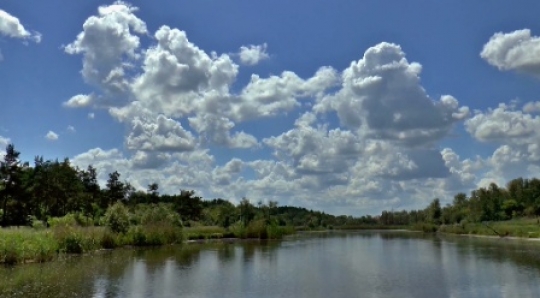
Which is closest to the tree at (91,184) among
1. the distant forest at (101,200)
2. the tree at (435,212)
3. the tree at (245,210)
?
the distant forest at (101,200)

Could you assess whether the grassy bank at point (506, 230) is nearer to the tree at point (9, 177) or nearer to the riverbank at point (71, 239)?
the riverbank at point (71, 239)

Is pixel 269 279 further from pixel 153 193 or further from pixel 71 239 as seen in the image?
pixel 153 193

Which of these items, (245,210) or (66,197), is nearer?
(66,197)

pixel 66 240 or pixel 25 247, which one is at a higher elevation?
pixel 66 240

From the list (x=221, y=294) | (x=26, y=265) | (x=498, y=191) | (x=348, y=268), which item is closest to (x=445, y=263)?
(x=348, y=268)

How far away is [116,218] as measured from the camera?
5497 cm

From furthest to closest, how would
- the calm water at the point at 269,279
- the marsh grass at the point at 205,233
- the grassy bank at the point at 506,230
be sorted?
the grassy bank at the point at 506,230
the marsh grass at the point at 205,233
the calm water at the point at 269,279

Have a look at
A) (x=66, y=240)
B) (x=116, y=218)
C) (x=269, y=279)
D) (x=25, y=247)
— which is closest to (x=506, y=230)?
(x=116, y=218)

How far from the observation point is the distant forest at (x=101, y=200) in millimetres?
60844

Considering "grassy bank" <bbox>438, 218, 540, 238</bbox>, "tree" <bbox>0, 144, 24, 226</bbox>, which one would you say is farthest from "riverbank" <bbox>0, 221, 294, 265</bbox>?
"grassy bank" <bbox>438, 218, 540, 238</bbox>

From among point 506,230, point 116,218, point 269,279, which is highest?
point 116,218

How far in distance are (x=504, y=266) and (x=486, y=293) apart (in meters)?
13.6

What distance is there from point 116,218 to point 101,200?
38.4 meters

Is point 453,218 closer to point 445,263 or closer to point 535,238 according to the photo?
point 535,238
